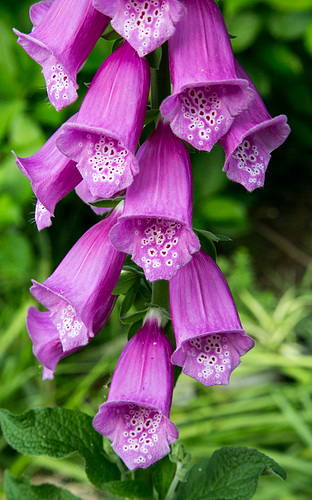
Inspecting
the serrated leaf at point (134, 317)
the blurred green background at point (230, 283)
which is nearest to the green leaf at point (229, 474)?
the serrated leaf at point (134, 317)

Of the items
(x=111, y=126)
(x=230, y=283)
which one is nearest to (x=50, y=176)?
(x=111, y=126)

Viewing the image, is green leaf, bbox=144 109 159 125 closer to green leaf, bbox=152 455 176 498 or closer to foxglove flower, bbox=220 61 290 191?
foxglove flower, bbox=220 61 290 191

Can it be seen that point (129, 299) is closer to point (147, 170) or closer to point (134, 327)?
point (134, 327)

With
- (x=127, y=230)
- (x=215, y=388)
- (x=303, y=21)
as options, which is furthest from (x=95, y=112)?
(x=303, y=21)

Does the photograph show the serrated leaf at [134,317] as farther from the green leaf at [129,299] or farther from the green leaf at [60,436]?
the green leaf at [60,436]

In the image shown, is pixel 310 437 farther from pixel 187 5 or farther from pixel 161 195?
pixel 187 5

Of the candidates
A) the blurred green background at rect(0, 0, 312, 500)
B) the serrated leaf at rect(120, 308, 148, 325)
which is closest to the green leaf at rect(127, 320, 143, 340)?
the serrated leaf at rect(120, 308, 148, 325)

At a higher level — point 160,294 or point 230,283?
point 160,294
